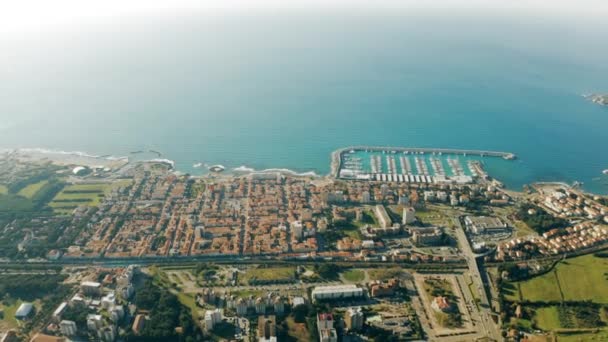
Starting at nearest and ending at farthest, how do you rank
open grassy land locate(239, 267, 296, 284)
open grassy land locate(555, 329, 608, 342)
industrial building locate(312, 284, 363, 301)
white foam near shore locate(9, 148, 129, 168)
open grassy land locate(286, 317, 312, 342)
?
1. open grassy land locate(286, 317, 312, 342)
2. open grassy land locate(555, 329, 608, 342)
3. industrial building locate(312, 284, 363, 301)
4. open grassy land locate(239, 267, 296, 284)
5. white foam near shore locate(9, 148, 129, 168)

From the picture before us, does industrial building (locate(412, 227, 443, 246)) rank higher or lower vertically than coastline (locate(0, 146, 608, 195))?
lower

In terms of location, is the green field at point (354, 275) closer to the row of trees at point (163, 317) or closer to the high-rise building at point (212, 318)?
the high-rise building at point (212, 318)

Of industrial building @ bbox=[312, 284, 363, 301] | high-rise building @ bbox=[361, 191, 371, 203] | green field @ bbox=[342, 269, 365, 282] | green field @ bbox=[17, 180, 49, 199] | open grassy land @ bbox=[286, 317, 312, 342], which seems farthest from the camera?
green field @ bbox=[17, 180, 49, 199]

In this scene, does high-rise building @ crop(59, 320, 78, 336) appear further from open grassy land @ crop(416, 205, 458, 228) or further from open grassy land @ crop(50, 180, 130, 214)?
open grassy land @ crop(416, 205, 458, 228)

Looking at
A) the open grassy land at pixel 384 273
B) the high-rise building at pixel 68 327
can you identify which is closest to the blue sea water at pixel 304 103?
the open grassy land at pixel 384 273

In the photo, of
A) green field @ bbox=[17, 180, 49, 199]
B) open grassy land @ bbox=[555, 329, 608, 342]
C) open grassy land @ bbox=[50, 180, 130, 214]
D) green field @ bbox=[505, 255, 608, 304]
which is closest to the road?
green field @ bbox=[505, 255, 608, 304]

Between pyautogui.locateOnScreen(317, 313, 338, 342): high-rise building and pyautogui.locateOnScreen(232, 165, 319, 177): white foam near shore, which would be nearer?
pyautogui.locateOnScreen(317, 313, 338, 342): high-rise building

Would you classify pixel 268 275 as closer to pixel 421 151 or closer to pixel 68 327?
pixel 68 327

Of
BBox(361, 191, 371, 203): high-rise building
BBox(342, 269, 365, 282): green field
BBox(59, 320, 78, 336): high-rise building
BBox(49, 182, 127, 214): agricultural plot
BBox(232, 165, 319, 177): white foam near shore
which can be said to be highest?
BBox(232, 165, 319, 177): white foam near shore

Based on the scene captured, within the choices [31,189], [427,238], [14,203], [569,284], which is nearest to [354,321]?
[427,238]

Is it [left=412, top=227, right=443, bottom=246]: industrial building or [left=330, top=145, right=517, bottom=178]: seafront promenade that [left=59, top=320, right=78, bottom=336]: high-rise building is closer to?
[left=412, top=227, right=443, bottom=246]: industrial building
